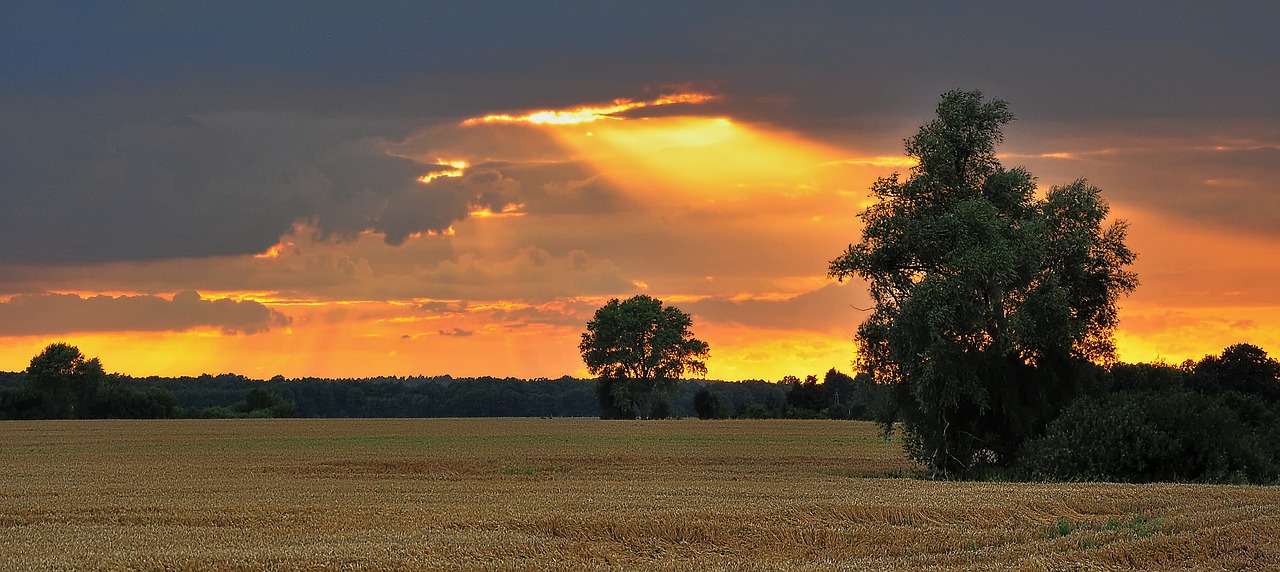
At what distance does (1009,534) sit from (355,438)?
58015mm

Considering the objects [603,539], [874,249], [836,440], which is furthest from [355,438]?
[603,539]

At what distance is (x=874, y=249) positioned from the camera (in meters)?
41.0

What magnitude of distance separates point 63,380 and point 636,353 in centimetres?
7014

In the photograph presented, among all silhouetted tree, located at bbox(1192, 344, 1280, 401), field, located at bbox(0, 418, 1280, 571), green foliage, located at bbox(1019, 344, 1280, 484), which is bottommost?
field, located at bbox(0, 418, 1280, 571)

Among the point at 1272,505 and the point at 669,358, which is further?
the point at 669,358

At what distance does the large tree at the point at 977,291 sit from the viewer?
3806 cm

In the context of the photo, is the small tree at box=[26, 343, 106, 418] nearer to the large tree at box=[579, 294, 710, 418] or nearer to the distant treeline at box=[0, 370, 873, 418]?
the distant treeline at box=[0, 370, 873, 418]

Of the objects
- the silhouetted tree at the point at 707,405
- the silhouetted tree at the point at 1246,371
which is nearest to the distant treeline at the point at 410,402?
the silhouetted tree at the point at 707,405

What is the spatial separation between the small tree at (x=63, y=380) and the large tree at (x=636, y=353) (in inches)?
2409

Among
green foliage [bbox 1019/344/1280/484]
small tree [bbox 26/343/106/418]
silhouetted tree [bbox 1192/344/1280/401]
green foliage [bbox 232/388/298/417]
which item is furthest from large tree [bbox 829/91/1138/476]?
small tree [bbox 26/343/106/418]

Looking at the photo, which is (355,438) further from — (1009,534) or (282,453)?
(1009,534)

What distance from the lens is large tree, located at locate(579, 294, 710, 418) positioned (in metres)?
129

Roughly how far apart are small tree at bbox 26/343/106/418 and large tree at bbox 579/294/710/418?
61.2m

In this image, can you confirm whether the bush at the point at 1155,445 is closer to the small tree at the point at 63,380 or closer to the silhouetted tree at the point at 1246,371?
the silhouetted tree at the point at 1246,371
